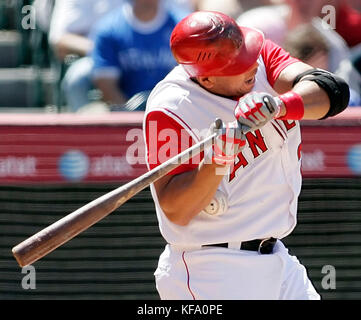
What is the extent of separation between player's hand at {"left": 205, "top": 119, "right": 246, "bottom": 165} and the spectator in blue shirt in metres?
2.63

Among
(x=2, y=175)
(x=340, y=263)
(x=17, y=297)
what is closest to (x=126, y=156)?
(x=2, y=175)

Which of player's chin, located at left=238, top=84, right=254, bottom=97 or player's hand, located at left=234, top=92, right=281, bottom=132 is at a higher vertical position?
player's hand, located at left=234, top=92, right=281, bottom=132

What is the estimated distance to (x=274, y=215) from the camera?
9.71ft

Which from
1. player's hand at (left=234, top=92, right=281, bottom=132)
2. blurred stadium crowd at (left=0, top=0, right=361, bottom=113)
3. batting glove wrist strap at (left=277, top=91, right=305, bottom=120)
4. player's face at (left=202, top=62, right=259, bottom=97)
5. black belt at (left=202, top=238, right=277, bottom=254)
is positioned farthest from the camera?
blurred stadium crowd at (left=0, top=0, right=361, bottom=113)

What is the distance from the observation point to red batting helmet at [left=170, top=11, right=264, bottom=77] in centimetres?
275

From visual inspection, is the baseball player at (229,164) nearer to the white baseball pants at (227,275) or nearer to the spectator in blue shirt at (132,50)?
the white baseball pants at (227,275)

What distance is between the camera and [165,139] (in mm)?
2814

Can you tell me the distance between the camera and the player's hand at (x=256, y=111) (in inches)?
103

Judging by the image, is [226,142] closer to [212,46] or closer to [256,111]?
[256,111]

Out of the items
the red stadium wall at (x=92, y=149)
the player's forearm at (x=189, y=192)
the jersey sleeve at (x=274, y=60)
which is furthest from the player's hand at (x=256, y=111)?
the red stadium wall at (x=92, y=149)

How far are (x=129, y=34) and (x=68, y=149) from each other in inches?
56.3

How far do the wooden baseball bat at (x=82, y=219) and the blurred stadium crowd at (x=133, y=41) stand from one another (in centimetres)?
219

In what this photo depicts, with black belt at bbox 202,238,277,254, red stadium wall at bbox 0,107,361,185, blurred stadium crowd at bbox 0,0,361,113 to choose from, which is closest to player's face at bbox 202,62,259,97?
black belt at bbox 202,238,277,254

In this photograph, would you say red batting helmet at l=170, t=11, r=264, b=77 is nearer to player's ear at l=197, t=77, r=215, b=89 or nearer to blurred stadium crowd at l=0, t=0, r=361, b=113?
player's ear at l=197, t=77, r=215, b=89
